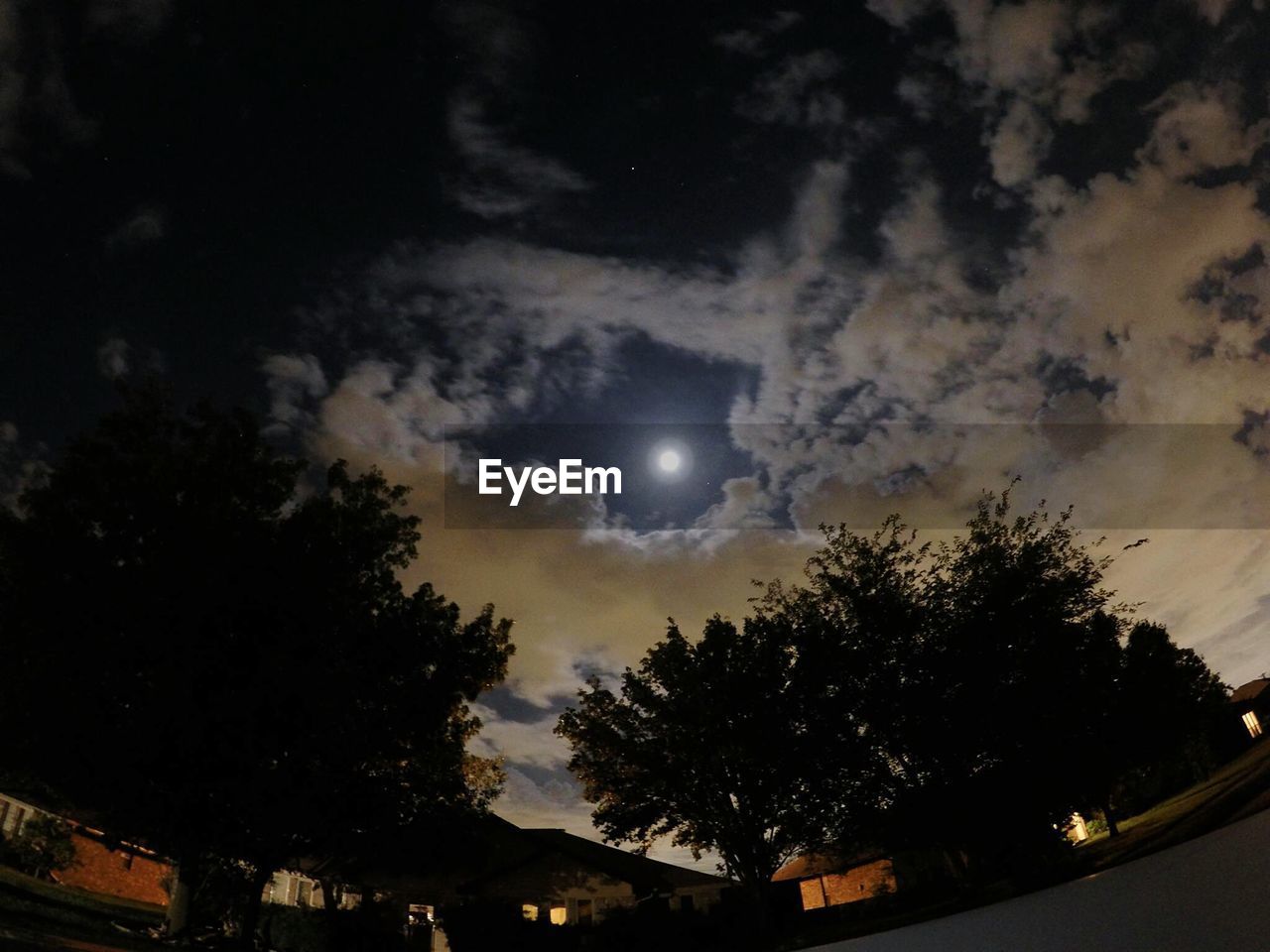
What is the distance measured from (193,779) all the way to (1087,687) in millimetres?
22414

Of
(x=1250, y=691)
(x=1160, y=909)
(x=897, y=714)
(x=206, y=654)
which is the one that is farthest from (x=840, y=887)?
(x=1160, y=909)

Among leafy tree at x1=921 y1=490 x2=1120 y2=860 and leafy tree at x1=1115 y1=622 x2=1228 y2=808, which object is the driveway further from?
leafy tree at x1=921 y1=490 x2=1120 y2=860

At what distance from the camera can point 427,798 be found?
749 inches

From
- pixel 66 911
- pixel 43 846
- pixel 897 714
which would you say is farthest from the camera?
pixel 897 714

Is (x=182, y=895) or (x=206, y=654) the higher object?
(x=206, y=654)

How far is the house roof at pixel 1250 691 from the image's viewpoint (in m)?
9.58

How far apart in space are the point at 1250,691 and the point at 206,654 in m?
20.4

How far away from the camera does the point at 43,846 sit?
14.9m

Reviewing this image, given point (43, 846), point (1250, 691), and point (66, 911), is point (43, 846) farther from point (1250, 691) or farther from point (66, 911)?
point (1250, 691)

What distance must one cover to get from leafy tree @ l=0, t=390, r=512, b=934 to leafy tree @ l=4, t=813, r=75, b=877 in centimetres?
184

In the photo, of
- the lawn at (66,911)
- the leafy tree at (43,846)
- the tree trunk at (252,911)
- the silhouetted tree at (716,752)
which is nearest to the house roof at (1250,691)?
the silhouetted tree at (716,752)

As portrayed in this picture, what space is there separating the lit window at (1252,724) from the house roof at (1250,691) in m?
0.32

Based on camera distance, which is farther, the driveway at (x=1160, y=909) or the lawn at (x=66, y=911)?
the lawn at (x=66, y=911)

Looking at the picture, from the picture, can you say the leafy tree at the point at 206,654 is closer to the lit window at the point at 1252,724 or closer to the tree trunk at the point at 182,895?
the tree trunk at the point at 182,895
